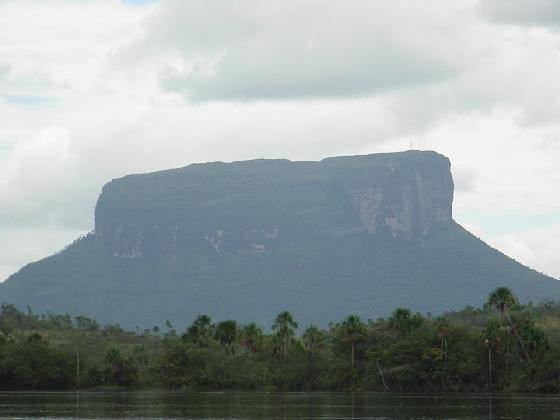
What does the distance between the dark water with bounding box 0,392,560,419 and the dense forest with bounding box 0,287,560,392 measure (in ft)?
30.1

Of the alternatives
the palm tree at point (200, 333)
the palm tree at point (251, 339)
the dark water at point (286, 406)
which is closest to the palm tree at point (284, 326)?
the palm tree at point (251, 339)

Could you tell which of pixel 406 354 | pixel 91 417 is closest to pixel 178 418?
pixel 91 417

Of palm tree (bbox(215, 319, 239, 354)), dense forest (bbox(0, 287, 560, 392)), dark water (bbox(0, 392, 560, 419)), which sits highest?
palm tree (bbox(215, 319, 239, 354))

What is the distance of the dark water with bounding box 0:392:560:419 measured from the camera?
10544 centimetres

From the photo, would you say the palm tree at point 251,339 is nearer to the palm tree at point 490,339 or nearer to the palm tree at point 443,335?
the palm tree at point 443,335

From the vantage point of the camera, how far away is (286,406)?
392ft

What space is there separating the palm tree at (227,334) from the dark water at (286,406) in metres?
27.9

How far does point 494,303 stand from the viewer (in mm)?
148875

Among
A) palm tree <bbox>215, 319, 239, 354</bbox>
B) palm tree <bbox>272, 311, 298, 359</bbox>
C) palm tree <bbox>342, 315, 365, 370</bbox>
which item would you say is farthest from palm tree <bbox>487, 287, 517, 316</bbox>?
palm tree <bbox>215, 319, 239, 354</bbox>

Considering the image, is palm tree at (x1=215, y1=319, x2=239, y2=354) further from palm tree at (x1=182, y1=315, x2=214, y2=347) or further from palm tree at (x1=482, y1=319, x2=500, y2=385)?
palm tree at (x1=482, y1=319, x2=500, y2=385)

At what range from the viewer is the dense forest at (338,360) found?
150m

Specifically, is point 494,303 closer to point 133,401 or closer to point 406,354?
point 406,354

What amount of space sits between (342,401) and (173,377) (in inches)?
1777

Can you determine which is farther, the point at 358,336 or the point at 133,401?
the point at 358,336
